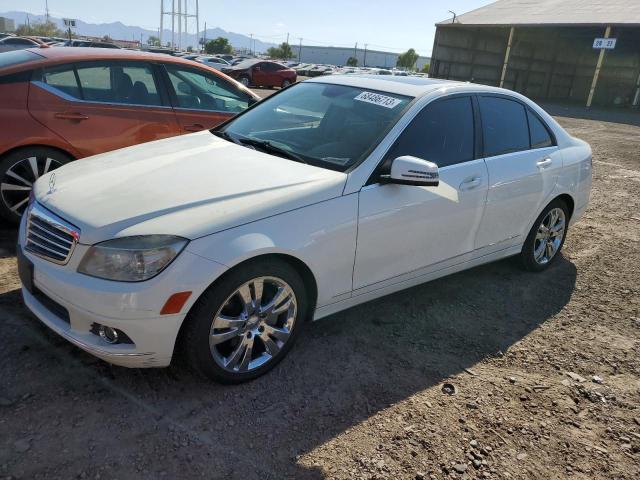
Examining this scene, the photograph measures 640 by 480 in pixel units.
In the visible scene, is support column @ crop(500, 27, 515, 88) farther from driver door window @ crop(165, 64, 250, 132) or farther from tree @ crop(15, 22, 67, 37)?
tree @ crop(15, 22, 67, 37)

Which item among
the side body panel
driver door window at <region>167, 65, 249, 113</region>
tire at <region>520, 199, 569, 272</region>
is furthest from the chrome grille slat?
tire at <region>520, 199, 569, 272</region>

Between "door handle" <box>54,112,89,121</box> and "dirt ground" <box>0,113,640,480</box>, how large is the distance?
4.63 ft

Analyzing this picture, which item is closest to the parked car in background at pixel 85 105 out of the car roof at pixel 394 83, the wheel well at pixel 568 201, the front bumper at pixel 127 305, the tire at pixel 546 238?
the car roof at pixel 394 83

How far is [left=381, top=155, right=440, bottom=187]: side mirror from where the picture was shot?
3.08 metres

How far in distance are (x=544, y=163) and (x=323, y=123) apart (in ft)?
6.43

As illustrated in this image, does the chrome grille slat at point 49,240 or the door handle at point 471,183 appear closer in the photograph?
the chrome grille slat at point 49,240

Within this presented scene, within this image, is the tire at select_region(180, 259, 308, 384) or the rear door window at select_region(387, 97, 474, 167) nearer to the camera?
the tire at select_region(180, 259, 308, 384)

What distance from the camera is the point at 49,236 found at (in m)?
2.74

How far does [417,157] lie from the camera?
11.2 feet

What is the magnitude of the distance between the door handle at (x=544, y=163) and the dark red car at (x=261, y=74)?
82.8ft

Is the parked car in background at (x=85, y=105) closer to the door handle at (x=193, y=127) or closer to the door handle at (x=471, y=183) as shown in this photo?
the door handle at (x=193, y=127)

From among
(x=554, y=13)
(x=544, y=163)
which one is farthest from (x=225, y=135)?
(x=554, y=13)

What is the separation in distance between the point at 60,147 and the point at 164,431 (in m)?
3.24

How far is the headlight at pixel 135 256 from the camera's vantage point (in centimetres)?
248
